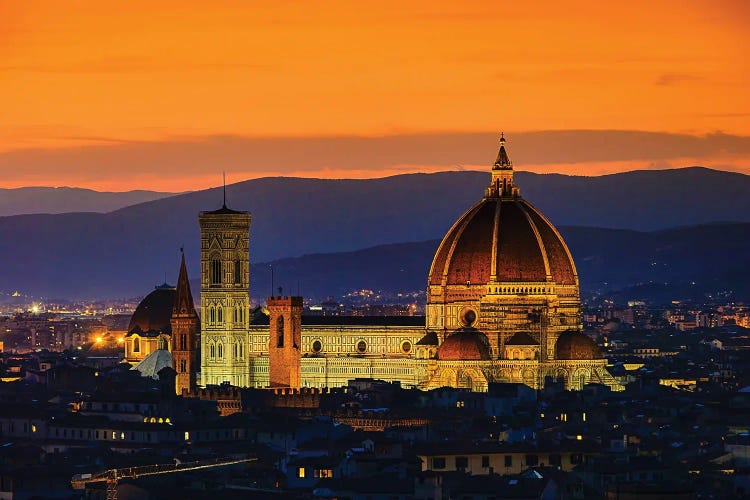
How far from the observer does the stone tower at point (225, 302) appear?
168m

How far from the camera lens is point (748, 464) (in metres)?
112

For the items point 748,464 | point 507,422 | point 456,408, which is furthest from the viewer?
point 456,408

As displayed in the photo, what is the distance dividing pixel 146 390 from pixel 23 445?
29.4 meters

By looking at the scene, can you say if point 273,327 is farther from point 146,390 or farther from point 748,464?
point 748,464

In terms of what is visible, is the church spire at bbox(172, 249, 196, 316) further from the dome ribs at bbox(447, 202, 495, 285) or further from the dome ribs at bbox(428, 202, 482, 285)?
the dome ribs at bbox(447, 202, 495, 285)

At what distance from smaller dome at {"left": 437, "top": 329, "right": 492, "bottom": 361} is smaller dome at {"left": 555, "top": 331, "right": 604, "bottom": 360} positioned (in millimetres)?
3628

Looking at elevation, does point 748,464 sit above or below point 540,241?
below

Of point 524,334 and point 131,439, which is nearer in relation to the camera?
point 131,439

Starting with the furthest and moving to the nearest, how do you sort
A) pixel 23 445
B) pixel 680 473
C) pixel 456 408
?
pixel 456 408, pixel 23 445, pixel 680 473

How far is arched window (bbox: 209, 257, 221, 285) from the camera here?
169 m

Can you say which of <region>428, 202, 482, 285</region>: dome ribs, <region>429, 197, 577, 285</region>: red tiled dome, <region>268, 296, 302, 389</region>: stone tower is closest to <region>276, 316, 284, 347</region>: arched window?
<region>268, 296, 302, 389</region>: stone tower

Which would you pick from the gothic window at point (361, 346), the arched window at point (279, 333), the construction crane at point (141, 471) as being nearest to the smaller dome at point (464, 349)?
the gothic window at point (361, 346)

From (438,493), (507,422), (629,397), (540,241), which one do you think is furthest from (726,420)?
(438,493)

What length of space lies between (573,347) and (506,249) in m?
6.51
